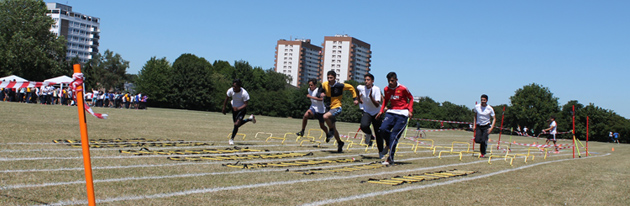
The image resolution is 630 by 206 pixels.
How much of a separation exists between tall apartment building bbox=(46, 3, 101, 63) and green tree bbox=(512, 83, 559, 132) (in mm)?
141642

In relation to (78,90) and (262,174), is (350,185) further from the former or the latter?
(78,90)

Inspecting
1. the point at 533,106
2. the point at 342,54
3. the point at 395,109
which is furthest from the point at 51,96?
the point at 342,54

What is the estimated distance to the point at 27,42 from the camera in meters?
62.0

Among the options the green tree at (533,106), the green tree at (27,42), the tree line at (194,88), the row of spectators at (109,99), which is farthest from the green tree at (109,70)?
the green tree at (533,106)

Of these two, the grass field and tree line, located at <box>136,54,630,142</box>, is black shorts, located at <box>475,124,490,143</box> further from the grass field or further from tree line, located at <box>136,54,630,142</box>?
tree line, located at <box>136,54,630,142</box>

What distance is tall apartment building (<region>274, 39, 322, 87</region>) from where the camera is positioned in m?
188

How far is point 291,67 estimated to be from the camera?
189 m

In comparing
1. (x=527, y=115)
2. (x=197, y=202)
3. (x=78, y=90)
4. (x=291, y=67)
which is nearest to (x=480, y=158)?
(x=197, y=202)

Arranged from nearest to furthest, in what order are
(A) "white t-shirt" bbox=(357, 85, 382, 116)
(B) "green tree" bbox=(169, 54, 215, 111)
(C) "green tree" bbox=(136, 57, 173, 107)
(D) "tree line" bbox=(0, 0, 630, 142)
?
1. (A) "white t-shirt" bbox=(357, 85, 382, 116)
2. (D) "tree line" bbox=(0, 0, 630, 142)
3. (B) "green tree" bbox=(169, 54, 215, 111)
4. (C) "green tree" bbox=(136, 57, 173, 107)

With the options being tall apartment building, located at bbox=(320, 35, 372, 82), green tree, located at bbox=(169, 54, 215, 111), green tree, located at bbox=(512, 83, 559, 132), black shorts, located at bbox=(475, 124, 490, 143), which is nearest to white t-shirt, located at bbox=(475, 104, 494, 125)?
black shorts, located at bbox=(475, 124, 490, 143)

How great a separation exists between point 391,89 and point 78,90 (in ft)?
23.7

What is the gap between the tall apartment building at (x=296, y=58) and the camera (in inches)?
7397

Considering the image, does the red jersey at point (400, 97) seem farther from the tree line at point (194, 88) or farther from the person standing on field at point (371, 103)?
the tree line at point (194, 88)

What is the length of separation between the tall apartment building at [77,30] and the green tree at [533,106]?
465 ft
